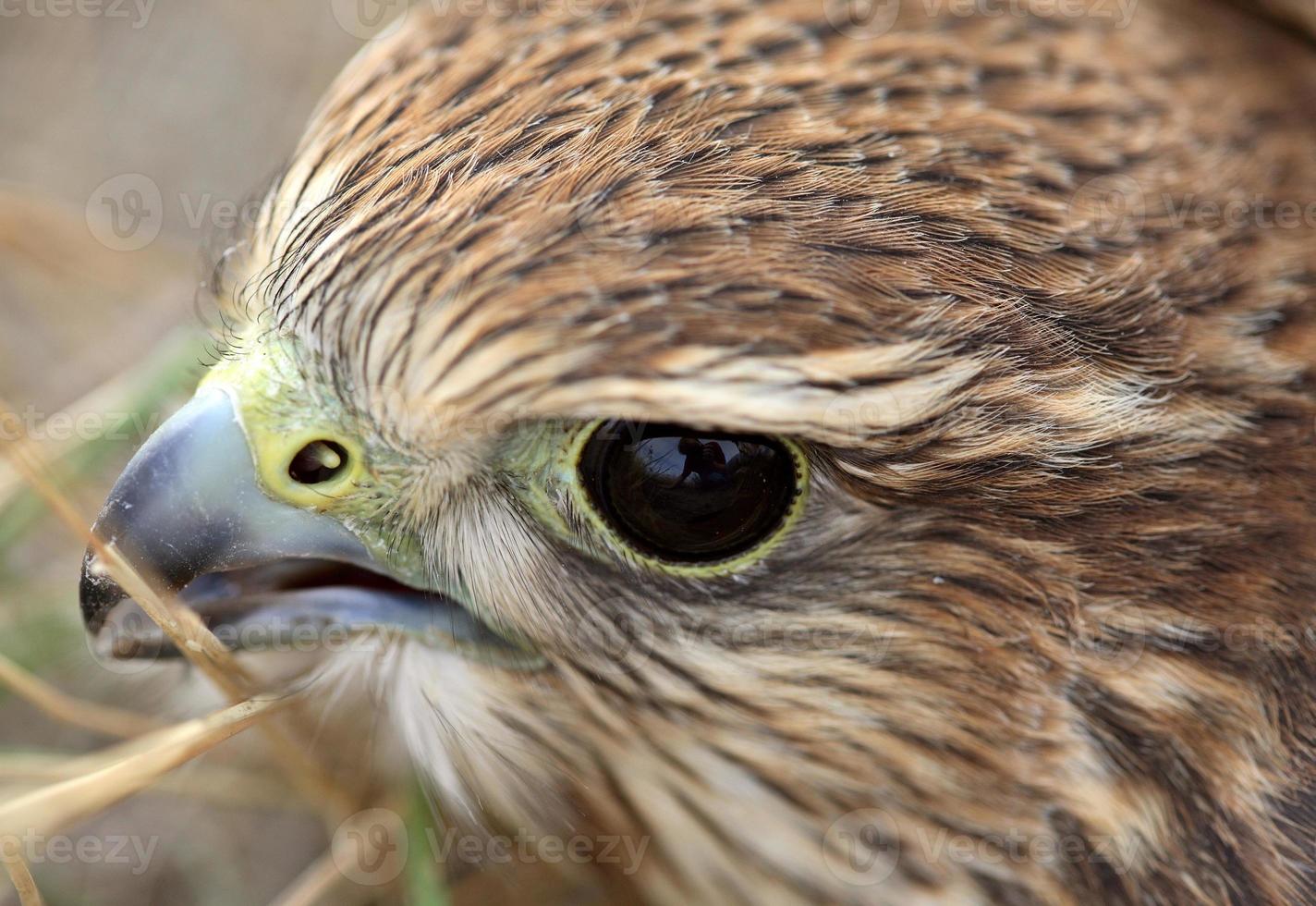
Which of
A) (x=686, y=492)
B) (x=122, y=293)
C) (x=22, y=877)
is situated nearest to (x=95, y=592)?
(x=22, y=877)

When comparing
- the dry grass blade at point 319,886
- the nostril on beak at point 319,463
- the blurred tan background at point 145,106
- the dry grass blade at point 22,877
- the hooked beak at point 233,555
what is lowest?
the dry grass blade at point 22,877

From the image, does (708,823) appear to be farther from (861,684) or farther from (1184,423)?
(1184,423)

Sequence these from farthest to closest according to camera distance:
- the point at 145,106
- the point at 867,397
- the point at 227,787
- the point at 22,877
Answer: the point at 145,106
the point at 227,787
the point at 22,877
the point at 867,397

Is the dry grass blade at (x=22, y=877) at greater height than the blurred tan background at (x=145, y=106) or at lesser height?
lesser

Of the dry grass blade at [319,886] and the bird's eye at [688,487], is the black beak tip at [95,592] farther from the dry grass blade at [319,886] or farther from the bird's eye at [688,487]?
the dry grass blade at [319,886]

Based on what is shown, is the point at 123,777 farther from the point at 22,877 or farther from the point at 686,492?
the point at 686,492

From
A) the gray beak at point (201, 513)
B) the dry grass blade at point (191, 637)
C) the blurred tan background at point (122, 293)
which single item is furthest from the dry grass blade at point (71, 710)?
the gray beak at point (201, 513)
